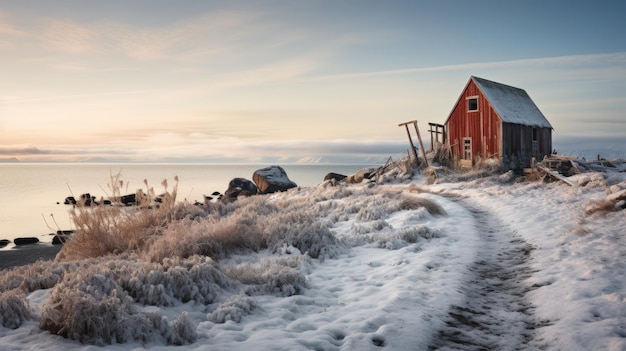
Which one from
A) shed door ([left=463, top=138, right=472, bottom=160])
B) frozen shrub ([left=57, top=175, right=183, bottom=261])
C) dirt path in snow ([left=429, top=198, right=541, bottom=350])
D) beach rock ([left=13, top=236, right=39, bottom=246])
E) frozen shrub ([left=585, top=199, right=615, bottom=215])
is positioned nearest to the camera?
dirt path in snow ([left=429, top=198, right=541, bottom=350])

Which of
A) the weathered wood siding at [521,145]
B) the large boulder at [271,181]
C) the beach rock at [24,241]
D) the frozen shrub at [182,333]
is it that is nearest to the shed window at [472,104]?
the weathered wood siding at [521,145]

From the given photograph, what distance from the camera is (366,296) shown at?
6.31m

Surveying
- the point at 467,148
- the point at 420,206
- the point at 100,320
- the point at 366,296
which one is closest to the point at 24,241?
the point at 420,206

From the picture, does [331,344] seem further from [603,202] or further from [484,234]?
[603,202]

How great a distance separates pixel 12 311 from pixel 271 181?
33024mm

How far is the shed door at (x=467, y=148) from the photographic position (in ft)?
105

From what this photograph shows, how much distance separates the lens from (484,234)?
11.0 metres

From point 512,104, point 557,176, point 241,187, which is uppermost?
point 512,104

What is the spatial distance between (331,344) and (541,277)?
4.58 m

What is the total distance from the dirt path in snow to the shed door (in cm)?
2411

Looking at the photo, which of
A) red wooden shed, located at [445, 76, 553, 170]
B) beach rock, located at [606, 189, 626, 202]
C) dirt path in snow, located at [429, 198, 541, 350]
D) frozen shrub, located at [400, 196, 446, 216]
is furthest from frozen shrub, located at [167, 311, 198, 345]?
red wooden shed, located at [445, 76, 553, 170]

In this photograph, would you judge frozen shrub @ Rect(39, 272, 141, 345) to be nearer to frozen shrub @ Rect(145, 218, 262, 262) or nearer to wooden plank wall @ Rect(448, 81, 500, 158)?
frozen shrub @ Rect(145, 218, 262, 262)

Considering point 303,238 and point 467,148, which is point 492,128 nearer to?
point 467,148

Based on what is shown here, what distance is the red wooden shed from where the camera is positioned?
3013 centimetres
